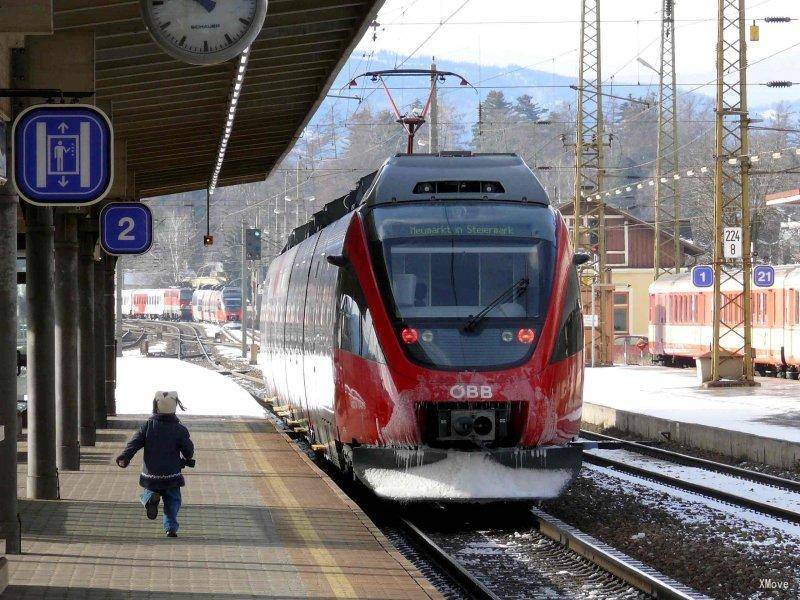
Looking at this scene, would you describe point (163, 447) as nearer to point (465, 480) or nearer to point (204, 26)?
point (465, 480)

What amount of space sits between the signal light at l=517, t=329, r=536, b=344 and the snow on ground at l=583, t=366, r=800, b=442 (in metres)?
7.65

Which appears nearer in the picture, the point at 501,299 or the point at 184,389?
the point at 501,299

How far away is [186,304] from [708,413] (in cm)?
8316

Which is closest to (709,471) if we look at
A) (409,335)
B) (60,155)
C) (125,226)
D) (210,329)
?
(409,335)

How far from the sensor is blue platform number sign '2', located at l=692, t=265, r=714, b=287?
33.0 m

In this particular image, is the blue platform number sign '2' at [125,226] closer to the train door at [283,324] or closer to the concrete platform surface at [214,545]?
the train door at [283,324]

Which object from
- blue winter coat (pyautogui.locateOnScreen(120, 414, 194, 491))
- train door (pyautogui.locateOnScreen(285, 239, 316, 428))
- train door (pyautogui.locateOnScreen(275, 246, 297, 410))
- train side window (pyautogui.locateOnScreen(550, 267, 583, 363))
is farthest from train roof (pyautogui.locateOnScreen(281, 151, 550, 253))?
train door (pyautogui.locateOnScreen(275, 246, 297, 410))

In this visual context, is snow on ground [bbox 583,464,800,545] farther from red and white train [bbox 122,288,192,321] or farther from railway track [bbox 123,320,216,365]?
red and white train [bbox 122,288,192,321]

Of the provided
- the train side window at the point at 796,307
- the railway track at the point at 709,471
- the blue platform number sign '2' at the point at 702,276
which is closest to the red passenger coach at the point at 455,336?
the railway track at the point at 709,471

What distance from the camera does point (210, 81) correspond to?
16.3 meters

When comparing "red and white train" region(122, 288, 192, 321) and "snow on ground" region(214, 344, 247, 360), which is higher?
"red and white train" region(122, 288, 192, 321)

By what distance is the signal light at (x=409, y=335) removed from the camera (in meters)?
13.1

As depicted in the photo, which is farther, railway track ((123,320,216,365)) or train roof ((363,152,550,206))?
railway track ((123,320,216,365))

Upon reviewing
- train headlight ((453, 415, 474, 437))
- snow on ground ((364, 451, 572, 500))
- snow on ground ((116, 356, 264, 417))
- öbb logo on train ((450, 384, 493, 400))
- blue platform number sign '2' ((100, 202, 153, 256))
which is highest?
blue platform number sign '2' ((100, 202, 153, 256))
